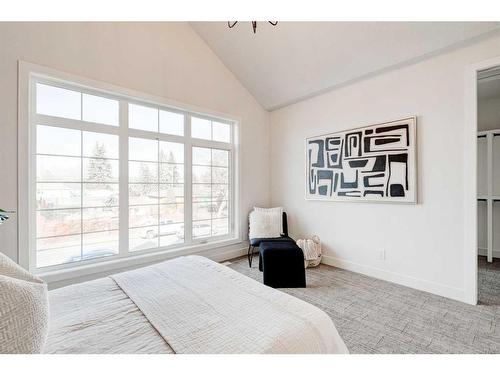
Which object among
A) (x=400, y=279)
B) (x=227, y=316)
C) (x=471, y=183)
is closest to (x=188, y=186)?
(x=227, y=316)

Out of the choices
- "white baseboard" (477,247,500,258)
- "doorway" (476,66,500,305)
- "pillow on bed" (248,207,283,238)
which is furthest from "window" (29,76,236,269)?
"white baseboard" (477,247,500,258)

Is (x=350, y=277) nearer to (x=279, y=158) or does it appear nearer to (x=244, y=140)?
(x=279, y=158)

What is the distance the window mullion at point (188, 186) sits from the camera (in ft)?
10.8

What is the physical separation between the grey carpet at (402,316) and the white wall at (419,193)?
9.6 inches

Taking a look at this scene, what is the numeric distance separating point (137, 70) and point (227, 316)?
2894mm

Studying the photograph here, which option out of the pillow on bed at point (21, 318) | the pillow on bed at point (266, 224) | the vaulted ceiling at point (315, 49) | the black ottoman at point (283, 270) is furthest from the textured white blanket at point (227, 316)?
the vaulted ceiling at point (315, 49)

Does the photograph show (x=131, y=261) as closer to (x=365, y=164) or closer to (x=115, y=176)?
(x=115, y=176)

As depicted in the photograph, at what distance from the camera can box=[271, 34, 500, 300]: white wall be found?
91.5 inches

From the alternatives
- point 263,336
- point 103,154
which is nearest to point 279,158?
point 103,154

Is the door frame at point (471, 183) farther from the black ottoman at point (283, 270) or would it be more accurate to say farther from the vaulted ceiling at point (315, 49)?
the black ottoman at point (283, 270)

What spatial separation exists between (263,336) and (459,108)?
278cm

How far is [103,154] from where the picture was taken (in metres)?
2.65

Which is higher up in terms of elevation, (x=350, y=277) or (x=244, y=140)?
(x=244, y=140)

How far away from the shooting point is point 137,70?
279cm
